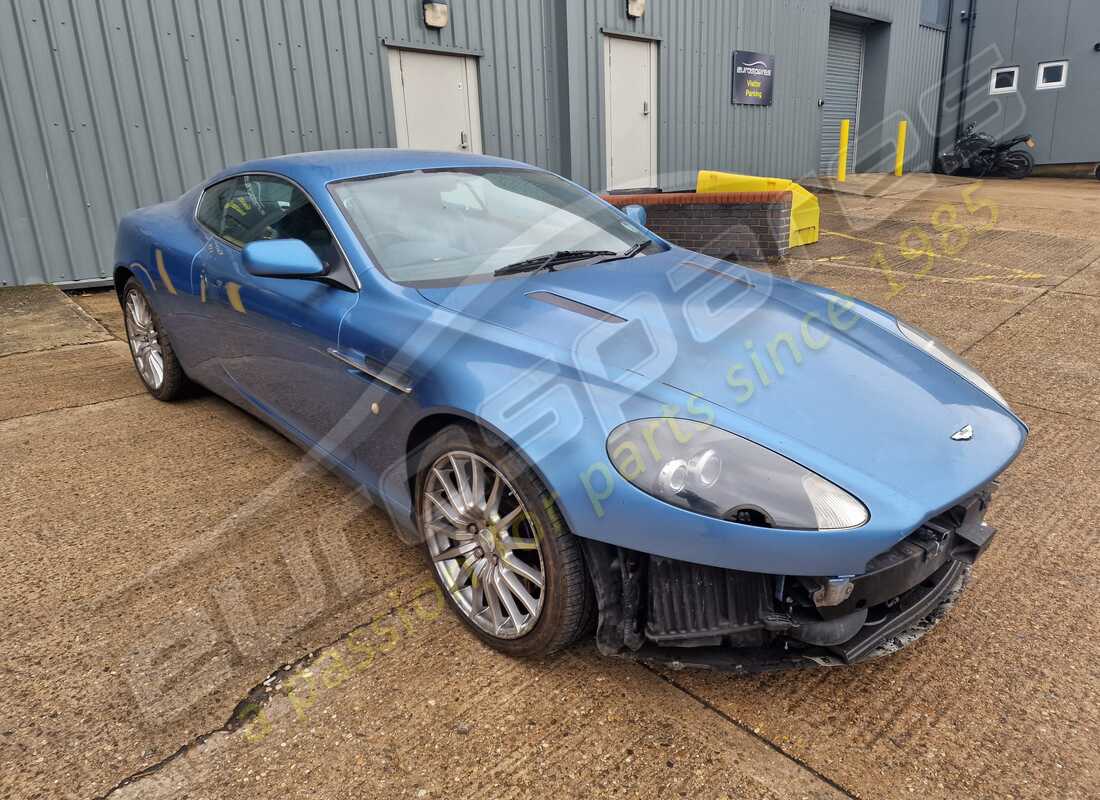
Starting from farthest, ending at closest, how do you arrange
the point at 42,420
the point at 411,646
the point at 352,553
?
the point at 42,420, the point at 352,553, the point at 411,646

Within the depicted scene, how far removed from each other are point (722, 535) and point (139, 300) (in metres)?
3.71

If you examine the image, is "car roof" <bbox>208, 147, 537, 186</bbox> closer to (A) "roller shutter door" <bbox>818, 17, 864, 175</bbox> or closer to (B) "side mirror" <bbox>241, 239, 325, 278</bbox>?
(B) "side mirror" <bbox>241, 239, 325, 278</bbox>

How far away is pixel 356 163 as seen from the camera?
10.1 feet

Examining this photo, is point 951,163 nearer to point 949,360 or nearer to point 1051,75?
point 1051,75

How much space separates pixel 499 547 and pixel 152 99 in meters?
6.67

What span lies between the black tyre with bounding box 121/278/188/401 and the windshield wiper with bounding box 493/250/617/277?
223 cm

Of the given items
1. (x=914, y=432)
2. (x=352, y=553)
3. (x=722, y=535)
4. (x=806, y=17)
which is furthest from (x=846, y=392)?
(x=806, y=17)

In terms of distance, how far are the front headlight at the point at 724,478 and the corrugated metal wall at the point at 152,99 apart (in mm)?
6793

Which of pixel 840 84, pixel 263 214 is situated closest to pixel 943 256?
pixel 263 214

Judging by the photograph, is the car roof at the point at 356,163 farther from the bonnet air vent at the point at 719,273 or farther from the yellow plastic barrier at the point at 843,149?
the yellow plastic barrier at the point at 843,149

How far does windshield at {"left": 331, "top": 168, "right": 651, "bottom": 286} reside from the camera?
8.66 ft

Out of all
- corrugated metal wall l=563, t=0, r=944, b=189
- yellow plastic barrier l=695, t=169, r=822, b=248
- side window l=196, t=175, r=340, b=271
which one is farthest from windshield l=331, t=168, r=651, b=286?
corrugated metal wall l=563, t=0, r=944, b=189

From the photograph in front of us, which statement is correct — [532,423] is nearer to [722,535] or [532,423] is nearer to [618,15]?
[722,535]

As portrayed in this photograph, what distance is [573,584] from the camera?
74.6 inches
